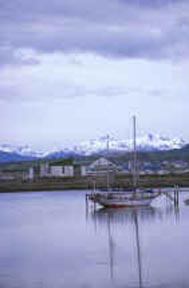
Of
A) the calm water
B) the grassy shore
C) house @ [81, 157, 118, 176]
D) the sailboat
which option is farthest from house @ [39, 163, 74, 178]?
the calm water

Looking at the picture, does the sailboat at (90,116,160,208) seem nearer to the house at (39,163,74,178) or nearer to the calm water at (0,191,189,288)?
the calm water at (0,191,189,288)

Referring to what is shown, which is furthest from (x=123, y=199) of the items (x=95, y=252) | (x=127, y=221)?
(x=95, y=252)

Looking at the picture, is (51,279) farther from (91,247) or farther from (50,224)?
(50,224)

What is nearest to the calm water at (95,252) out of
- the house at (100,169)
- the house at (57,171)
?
the house at (100,169)

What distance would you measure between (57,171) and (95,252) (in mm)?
111241

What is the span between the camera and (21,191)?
366 ft

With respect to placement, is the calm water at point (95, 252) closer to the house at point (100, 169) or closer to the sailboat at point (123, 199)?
the sailboat at point (123, 199)

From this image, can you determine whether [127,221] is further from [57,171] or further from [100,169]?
[57,171]

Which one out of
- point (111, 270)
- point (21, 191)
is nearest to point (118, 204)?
point (111, 270)

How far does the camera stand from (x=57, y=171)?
5472 inches

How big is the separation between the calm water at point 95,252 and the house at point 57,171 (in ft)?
293

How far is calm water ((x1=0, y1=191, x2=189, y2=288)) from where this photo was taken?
2136cm

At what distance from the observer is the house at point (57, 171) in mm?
136400

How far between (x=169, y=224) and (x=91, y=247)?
1176cm
